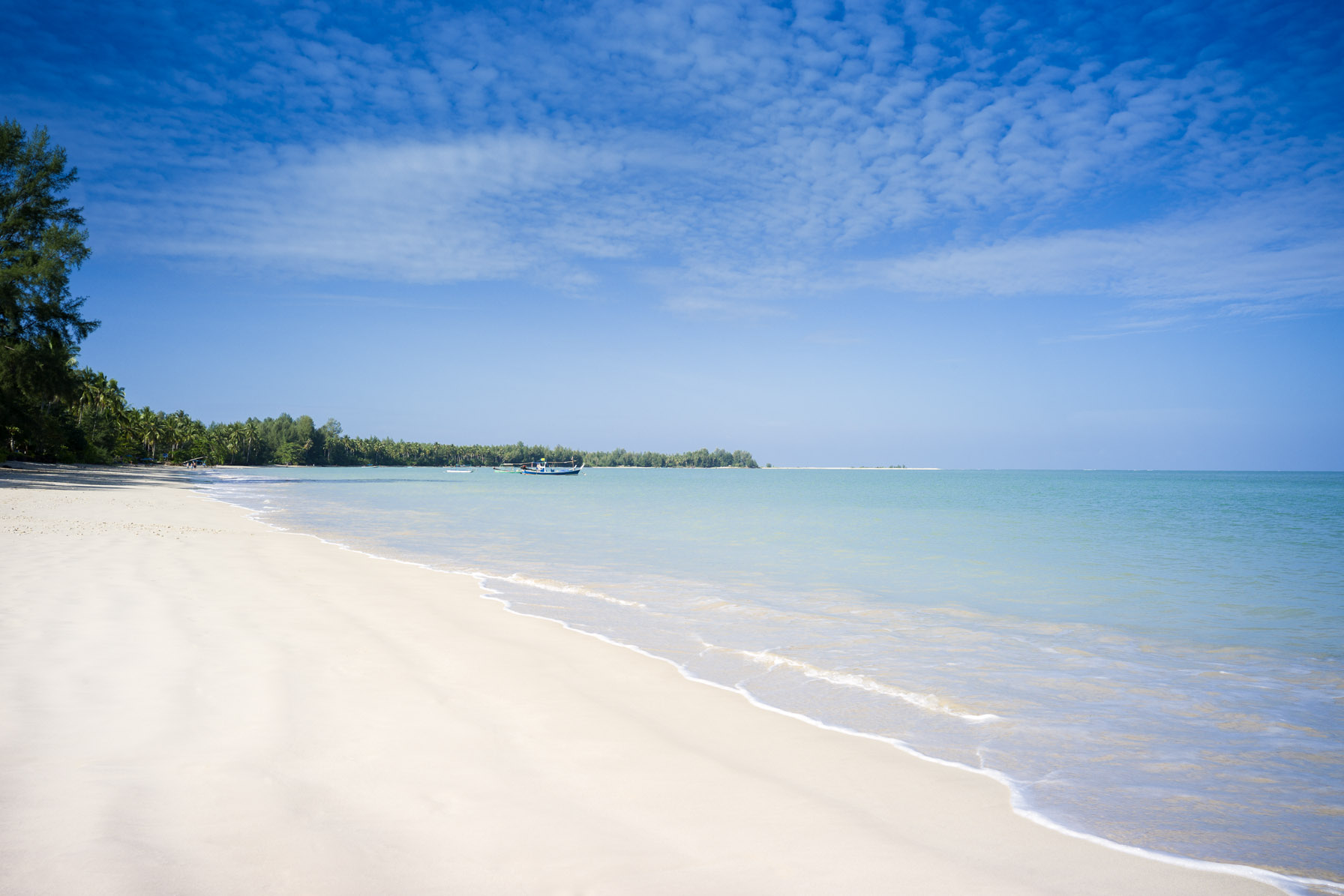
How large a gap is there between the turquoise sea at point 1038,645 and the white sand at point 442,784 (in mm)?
636

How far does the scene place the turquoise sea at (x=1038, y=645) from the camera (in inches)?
155

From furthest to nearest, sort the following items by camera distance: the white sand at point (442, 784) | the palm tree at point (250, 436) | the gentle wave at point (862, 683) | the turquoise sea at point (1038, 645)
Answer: the palm tree at point (250, 436) < the gentle wave at point (862, 683) < the turquoise sea at point (1038, 645) < the white sand at point (442, 784)

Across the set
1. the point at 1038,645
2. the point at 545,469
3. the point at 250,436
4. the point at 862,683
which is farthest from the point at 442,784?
the point at 250,436

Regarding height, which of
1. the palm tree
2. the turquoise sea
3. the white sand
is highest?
the palm tree

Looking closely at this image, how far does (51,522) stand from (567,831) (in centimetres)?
1804

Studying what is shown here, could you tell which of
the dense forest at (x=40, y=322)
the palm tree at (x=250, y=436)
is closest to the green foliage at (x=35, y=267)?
the dense forest at (x=40, y=322)

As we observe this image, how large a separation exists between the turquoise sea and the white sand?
64cm

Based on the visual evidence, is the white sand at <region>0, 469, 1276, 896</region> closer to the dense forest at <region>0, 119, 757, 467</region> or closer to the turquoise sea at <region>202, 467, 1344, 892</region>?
the turquoise sea at <region>202, 467, 1344, 892</region>

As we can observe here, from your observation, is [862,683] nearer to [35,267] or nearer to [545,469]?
[35,267]

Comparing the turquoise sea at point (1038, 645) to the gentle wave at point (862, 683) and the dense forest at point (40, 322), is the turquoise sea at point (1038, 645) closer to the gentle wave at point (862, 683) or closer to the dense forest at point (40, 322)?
the gentle wave at point (862, 683)

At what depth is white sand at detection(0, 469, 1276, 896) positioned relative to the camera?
2719 millimetres

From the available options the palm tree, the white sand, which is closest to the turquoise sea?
the white sand

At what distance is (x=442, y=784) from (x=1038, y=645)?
23.2 ft

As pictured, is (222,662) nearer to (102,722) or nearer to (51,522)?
(102,722)
